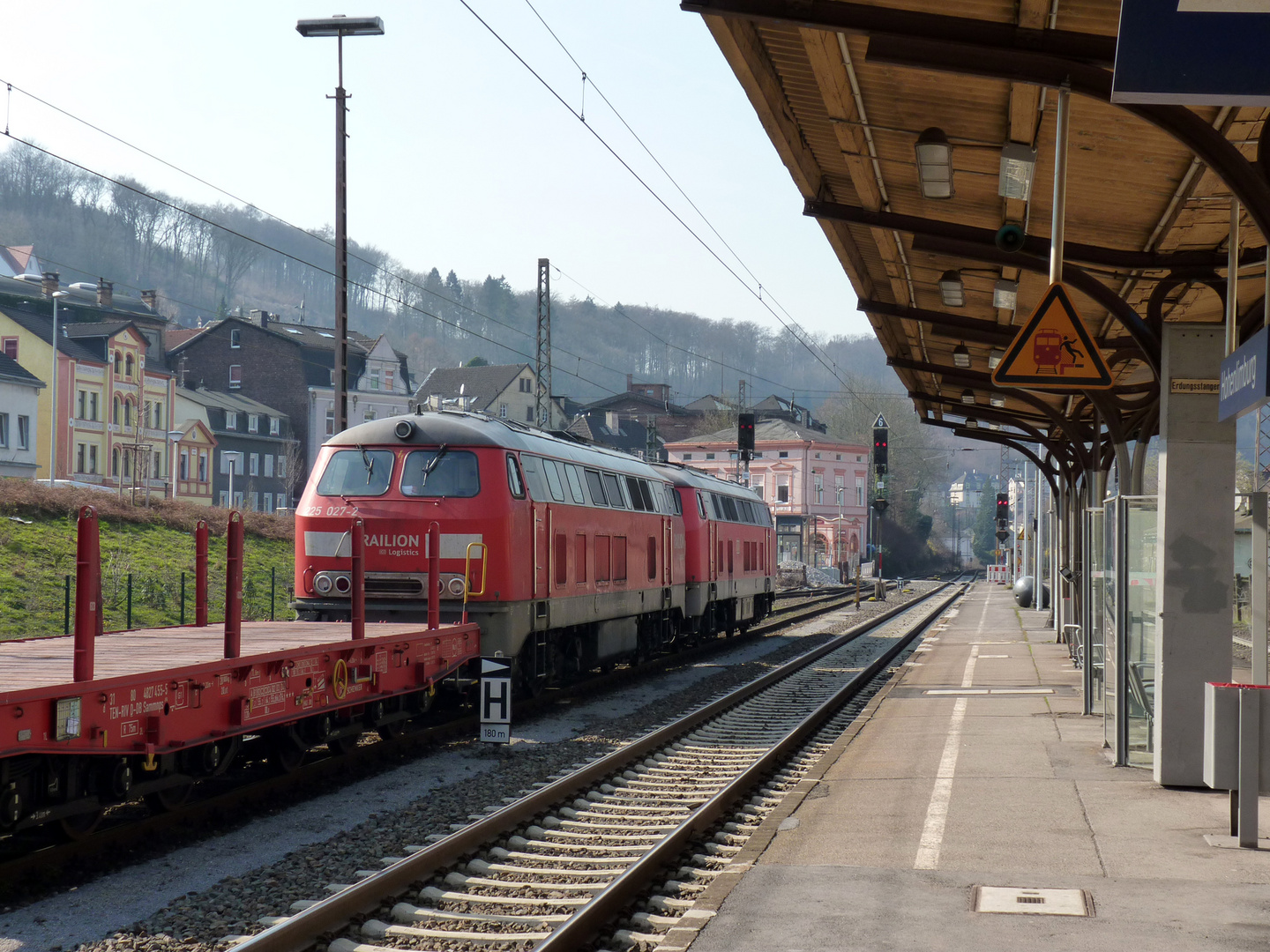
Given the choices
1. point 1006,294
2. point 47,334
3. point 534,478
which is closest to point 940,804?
point 1006,294

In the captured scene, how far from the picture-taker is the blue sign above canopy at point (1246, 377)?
23.1 ft

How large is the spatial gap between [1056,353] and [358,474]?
28.8ft

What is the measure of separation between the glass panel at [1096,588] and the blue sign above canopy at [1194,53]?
28.8 feet

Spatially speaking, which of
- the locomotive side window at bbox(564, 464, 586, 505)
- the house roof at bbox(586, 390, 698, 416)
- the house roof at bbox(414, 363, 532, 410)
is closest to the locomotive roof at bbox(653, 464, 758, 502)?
the locomotive side window at bbox(564, 464, 586, 505)

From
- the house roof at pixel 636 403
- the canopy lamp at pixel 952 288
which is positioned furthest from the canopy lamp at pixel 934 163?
the house roof at pixel 636 403

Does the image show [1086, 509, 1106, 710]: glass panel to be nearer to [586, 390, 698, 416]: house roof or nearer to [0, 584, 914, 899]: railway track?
[0, 584, 914, 899]: railway track

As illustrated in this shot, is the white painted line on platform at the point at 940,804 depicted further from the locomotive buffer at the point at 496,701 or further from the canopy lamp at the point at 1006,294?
the canopy lamp at the point at 1006,294

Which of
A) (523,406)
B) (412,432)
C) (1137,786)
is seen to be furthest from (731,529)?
(523,406)

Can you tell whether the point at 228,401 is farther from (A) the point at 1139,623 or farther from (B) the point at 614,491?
(A) the point at 1139,623

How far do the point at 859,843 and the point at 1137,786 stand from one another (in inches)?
121

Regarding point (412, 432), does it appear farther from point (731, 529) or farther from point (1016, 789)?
point (731, 529)

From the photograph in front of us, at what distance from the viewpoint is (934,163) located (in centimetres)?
980

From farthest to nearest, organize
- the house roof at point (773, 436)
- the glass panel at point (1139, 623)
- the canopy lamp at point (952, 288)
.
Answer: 1. the house roof at point (773, 436)
2. the canopy lamp at point (952, 288)
3. the glass panel at point (1139, 623)

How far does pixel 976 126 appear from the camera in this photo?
9438 mm
